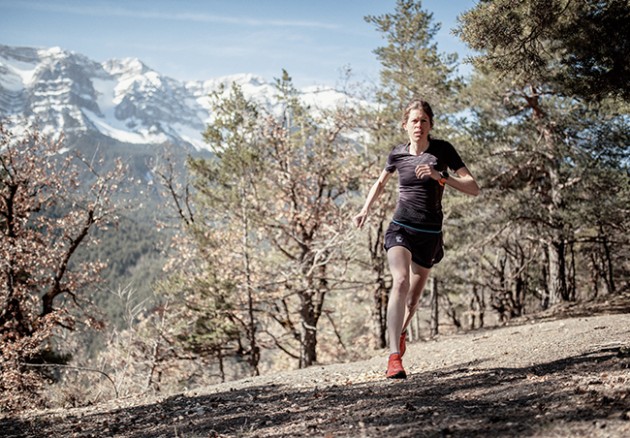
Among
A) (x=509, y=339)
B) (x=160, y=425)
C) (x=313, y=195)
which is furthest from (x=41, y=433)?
(x=313, y=195)

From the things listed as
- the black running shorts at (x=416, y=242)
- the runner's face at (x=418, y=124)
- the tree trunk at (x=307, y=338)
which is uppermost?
the runner's face at (x=418, y=124)

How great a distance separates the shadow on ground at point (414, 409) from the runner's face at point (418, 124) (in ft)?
6.34

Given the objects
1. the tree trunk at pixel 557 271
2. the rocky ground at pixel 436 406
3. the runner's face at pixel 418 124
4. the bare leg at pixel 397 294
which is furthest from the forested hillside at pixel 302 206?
the bare leg at pixel 397 294

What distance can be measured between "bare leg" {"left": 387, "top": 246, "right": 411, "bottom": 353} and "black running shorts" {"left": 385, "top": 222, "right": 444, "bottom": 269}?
8cm

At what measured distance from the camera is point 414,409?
2732 mm

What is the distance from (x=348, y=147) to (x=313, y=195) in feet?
6.05

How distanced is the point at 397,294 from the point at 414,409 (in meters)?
1.06

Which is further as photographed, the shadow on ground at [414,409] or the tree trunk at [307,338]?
the tree trunk at [307,338]

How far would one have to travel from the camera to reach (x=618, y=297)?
10.4 meters

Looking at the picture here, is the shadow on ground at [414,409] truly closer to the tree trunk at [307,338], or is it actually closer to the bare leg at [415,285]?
the bare leg at [415,285]

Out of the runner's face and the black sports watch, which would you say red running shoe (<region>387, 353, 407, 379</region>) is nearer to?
the black sports watch

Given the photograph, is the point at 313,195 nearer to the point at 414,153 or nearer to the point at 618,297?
the point at 618,297

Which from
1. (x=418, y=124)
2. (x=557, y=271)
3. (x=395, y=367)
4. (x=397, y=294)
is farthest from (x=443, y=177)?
(x=557, y=271)

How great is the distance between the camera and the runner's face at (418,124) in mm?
3844
